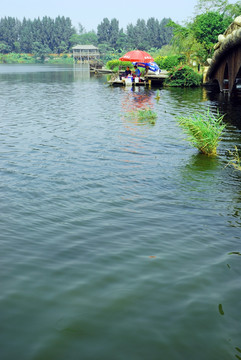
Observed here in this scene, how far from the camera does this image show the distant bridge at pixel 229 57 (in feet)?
68.8

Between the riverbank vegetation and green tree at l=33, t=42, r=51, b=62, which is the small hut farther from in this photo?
green tree at l=33, t=42, r=51, b=62

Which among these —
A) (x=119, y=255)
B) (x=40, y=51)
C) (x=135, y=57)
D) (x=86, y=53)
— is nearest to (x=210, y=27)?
(x=135, y=57)

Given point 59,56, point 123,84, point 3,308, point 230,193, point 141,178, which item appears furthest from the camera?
point 59,56

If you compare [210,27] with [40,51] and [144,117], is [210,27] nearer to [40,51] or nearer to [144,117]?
[144,117]

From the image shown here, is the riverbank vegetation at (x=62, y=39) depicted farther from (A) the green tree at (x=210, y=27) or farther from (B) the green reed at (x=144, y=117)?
(B) the green reed at (x=144, y=117)

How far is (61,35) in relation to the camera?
189750 millimetres

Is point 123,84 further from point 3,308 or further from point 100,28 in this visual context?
point 100,28

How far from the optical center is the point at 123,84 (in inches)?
1495

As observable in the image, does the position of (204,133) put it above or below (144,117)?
below

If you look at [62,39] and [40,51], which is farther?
[62,39]

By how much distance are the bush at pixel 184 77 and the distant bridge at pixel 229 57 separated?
16.5 feet

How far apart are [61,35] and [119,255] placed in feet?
662

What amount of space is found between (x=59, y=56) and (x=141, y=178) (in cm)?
18965


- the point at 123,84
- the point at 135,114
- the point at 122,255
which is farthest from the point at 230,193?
the point at 123,84
